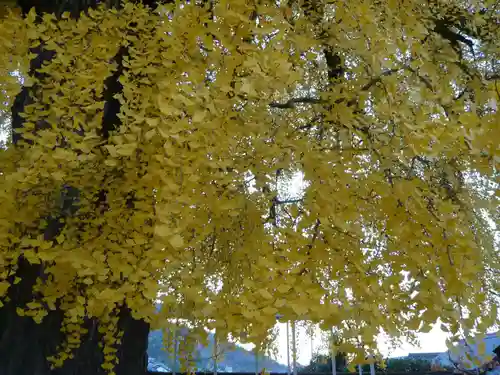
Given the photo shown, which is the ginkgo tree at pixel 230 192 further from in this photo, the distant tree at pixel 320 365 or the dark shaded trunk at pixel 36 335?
the distant tree at pixel 320 365

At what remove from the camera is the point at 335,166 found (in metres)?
2.12

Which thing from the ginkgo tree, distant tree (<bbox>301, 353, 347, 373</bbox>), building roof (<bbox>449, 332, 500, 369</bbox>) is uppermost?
the ginkgo tree

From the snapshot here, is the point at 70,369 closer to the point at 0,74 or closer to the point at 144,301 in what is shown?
the point at 144,301

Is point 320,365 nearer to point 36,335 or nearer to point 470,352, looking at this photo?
point 36,335

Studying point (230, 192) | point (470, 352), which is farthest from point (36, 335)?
point (470, 352)

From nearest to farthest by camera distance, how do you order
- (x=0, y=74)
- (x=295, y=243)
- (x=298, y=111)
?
(x=295, y=243), (x=0, y=74), (x=298, y=111)

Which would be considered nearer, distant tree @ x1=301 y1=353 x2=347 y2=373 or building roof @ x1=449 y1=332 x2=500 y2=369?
building roof @ x1=449 y1=332 x2=500 y2=369

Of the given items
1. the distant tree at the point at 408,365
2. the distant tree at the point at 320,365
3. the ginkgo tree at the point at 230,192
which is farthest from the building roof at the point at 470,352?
the distant tree at the point at 320,365

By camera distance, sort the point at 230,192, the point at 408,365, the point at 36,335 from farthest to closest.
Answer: the point at 408,365, the point at 36,335, the point at 230,192

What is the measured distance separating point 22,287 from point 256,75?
7.36ft

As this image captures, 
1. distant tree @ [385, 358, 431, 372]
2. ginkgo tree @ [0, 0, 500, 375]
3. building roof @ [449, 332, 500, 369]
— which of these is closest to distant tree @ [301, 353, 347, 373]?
distant tree @ [385, 358, 431, 372]

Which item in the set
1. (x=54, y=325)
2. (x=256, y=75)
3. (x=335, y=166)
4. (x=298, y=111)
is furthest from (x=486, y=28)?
(x=54, y=325)

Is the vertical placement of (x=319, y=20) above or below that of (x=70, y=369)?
above

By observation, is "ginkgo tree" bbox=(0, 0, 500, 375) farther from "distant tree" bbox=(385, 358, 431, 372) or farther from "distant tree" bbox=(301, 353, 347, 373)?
"distant tree" bbox=(301, 353, 347, 373)
